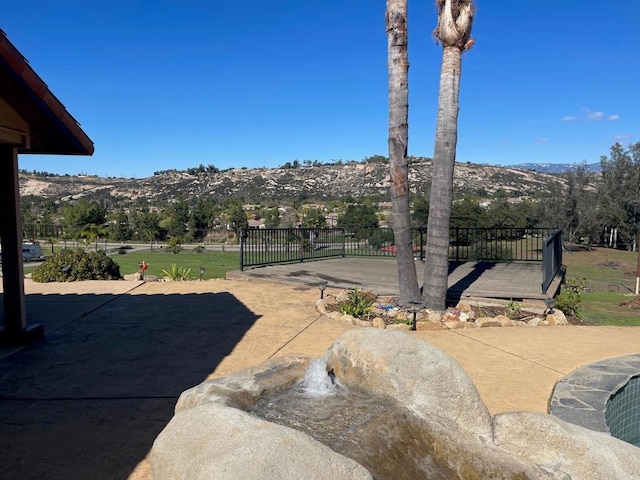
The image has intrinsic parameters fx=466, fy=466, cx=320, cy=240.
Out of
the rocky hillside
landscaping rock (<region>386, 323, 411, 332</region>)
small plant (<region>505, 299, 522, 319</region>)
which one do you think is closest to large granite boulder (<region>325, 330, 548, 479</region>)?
landscaping rock (<region>386, 323, 411, 332</region>)

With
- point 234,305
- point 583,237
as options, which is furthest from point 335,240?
point 583,237

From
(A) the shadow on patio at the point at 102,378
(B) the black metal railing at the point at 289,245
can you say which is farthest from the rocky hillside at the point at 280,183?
(A) the shadow on patio at the point at 102,378

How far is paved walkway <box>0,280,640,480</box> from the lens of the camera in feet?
11.1

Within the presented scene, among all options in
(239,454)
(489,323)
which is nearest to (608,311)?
(489,323)

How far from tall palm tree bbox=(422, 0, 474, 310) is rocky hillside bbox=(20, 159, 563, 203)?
206 feet

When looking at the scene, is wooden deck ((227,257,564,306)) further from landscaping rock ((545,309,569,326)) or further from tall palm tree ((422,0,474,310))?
tall palm tree ((422,0,474,310))

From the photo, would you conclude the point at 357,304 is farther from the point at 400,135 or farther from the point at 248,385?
the point at 248,385

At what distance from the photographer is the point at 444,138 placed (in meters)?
7.20

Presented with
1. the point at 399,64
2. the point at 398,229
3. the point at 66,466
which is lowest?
the point at 66,466

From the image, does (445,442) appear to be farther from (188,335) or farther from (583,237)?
(583,237)

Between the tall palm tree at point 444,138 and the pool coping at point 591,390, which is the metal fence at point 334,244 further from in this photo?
the pool coping at point 591,390

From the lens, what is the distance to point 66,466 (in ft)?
10.1

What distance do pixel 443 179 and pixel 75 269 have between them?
955cm

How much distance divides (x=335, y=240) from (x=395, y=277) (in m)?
4.77
